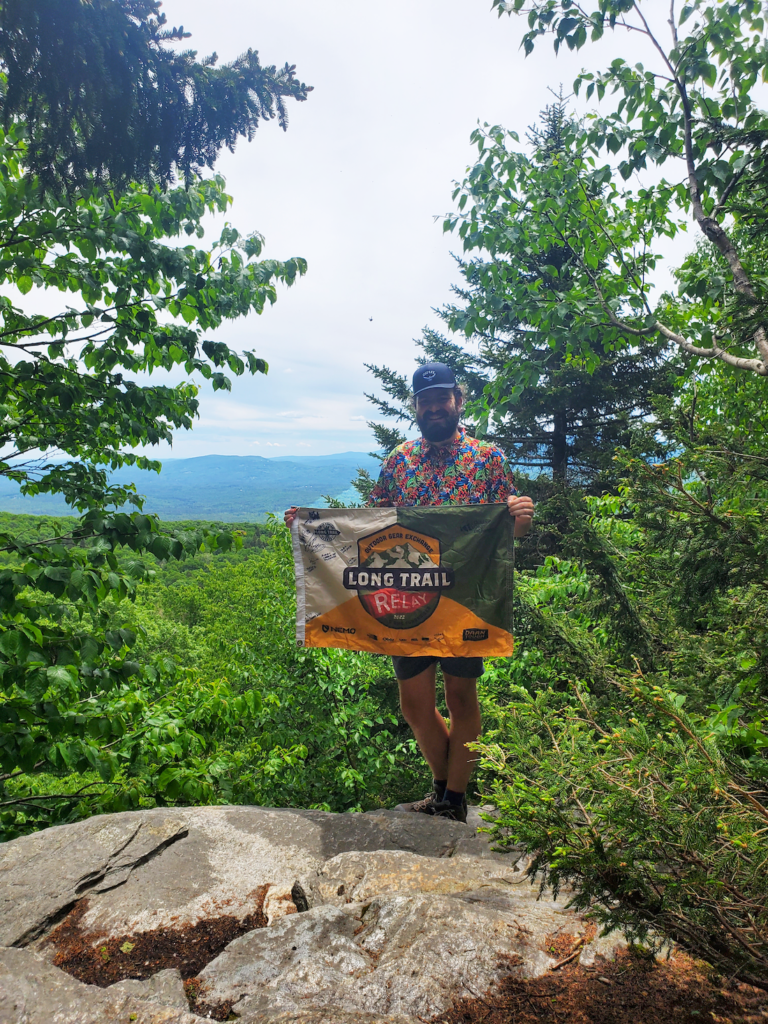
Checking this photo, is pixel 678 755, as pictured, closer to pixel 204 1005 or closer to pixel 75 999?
pixel 204 1005

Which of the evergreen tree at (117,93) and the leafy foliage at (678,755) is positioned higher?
the evergreen tree at (117,93)

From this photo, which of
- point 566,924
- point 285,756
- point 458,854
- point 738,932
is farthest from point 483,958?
point 285,756

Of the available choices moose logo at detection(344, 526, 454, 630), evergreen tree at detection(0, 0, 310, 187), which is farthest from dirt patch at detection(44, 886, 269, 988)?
evergreen tree at detection(0, 0, 310, 187)

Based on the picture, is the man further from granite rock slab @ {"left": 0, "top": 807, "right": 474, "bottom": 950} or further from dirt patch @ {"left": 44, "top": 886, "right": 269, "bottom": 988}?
dirt patch @ {"left": 44, "top": 886, "right": 269, "bottom": 988}

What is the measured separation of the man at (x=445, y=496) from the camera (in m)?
3.15

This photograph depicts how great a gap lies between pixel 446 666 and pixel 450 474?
115 cm

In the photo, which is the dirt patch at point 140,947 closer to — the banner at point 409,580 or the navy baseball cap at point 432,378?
the banner at point 409,580

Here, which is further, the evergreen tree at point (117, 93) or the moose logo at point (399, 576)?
the moose logo at point (399, 576)

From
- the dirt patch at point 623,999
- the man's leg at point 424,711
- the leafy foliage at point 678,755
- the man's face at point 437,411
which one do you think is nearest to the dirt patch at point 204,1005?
the dirt patch at point 623,999

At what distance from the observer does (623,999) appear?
1.57 meters

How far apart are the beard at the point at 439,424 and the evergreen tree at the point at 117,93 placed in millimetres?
2248

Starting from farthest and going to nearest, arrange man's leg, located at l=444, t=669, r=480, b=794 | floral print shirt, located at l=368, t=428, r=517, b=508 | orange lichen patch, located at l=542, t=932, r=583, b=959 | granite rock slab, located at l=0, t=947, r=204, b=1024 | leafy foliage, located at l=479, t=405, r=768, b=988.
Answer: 1. floral print shirt, located at l=368, t=428, r=517, b=508
2. man's leg, located at l=444, t=669, r=480, b=794
3. orange lichen patch, located at l=542, t=932, r=583, b=959
4. granite rock slab, located at l=0, t=947, r=204, b=1024
5. leafy foliage, located at l=479, t=405, r=768, b=988

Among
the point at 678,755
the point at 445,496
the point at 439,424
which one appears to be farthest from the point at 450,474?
the point at 678,755

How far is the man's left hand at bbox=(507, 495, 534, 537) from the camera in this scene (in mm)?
3043
